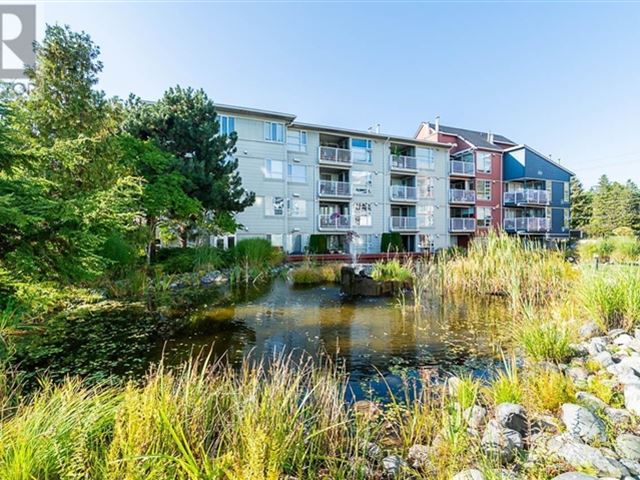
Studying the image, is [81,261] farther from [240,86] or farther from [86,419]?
[240,86]

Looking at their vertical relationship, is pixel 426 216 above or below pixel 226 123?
below

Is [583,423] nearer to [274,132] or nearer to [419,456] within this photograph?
[419,456]

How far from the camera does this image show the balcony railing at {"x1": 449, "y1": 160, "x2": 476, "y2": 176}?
2925cm

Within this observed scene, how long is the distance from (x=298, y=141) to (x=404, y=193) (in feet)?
31.8

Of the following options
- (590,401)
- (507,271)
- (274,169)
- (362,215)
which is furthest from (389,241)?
(590,401)

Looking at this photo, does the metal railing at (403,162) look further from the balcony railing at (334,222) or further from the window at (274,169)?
the window at (274,169)

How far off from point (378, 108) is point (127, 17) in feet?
68.1

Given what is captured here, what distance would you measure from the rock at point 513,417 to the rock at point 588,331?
9.87 feet

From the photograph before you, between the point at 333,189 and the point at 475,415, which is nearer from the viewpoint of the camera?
the point at 475,415

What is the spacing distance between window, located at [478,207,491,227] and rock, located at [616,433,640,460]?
1197 inches

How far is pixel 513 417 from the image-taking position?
9.27 feet

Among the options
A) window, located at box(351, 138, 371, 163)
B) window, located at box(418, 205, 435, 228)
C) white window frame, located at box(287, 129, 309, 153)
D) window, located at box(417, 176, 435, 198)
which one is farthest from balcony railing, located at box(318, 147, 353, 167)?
window, located at box(418, 205, 435, 228)

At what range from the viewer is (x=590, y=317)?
540 cm

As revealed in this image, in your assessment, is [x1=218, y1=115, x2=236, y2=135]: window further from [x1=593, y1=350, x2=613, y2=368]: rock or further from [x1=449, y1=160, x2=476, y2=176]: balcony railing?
[x1=593, y1=350, x2=613, y2=368]: rock
